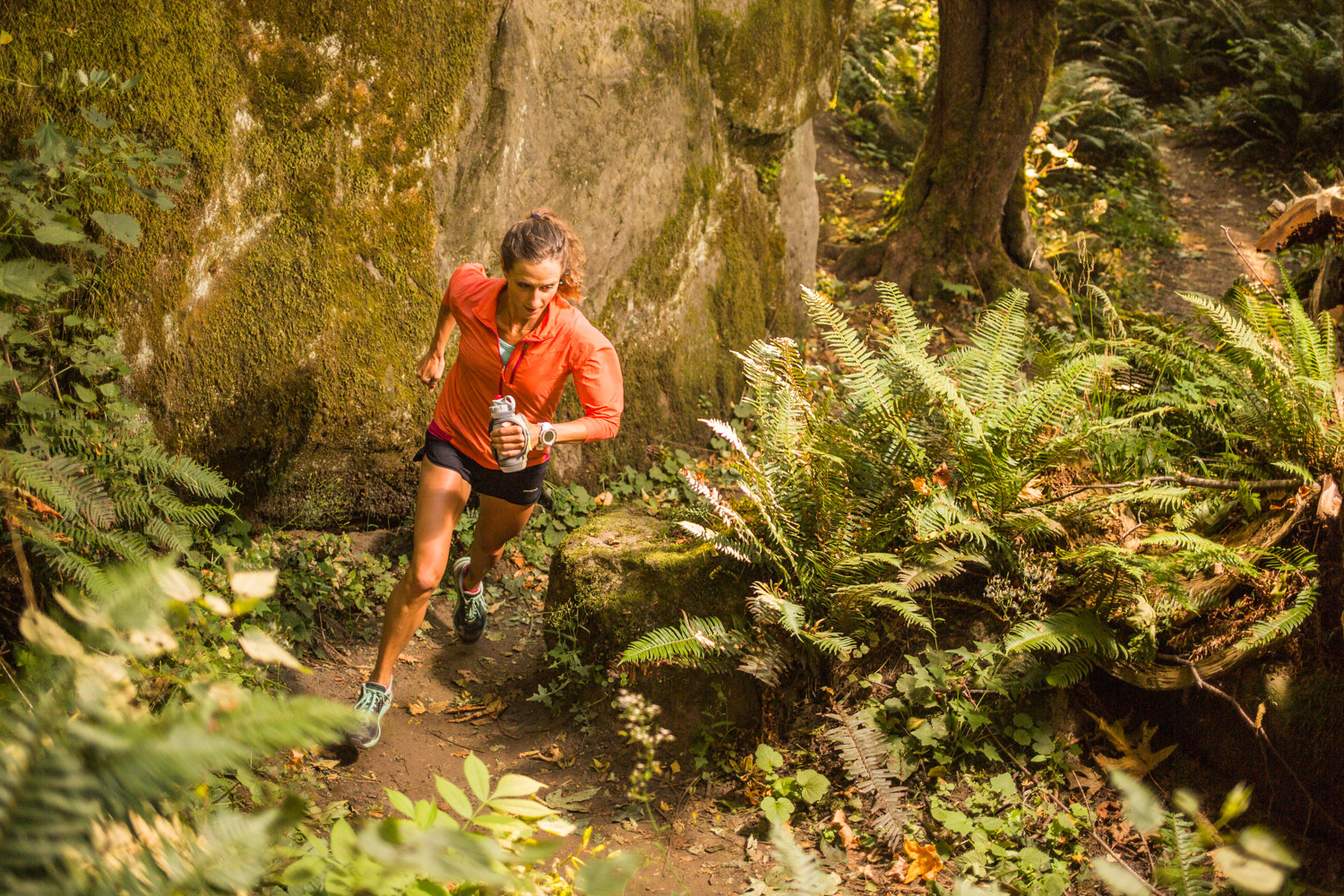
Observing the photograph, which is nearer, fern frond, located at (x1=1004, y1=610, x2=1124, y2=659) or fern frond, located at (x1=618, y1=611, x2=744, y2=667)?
fern frond, located at (x1=1004, y1=610, x2=1124, y2=659)

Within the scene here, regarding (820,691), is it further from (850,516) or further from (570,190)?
(570,190)

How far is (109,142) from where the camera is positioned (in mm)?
3873

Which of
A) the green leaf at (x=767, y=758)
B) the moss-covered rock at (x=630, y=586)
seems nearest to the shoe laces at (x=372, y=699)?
the moss-covered rock at (x=630, y=586)

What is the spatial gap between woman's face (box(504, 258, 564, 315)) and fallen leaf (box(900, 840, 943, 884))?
262 cm

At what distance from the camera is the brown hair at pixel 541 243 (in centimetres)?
361

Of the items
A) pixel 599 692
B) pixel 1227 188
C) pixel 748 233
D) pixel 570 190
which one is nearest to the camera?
pixel 599 692

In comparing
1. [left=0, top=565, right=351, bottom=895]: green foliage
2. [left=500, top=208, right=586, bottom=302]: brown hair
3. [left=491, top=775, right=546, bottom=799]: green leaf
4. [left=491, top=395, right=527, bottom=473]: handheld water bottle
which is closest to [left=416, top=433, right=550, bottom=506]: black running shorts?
[left=491, top=395, right=527, bottom=473]: handheld water bottle

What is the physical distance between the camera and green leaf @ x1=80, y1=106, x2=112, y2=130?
12.4 feet

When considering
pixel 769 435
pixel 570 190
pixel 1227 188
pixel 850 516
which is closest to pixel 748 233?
pixel 570 190

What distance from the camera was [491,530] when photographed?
4457 millimetres

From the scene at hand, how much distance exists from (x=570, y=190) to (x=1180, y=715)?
14.6 ft

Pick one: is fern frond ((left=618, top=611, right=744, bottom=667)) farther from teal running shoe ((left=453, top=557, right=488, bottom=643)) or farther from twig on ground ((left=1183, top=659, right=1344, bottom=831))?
twig on ground ((left=1183, top=659, right=1344, bottom=831))

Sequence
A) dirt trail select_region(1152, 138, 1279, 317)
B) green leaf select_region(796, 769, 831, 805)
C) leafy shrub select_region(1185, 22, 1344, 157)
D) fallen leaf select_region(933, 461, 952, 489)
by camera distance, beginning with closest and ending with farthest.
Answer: green leaf select_region(796, 769, 831, 805)
fallen leaf select_region(933, 461, 952, 489)
dirt trail select_region(1152, 138, 1279, 317)
leafy shrub select_region(1185, 22, 1344, 157)

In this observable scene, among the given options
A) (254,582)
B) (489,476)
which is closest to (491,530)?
(489,476)
